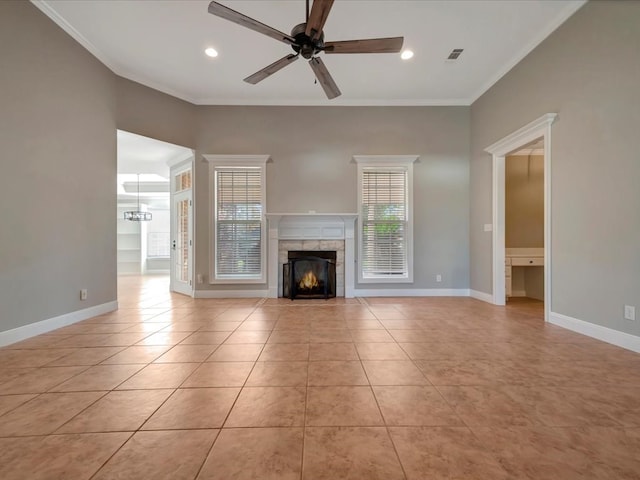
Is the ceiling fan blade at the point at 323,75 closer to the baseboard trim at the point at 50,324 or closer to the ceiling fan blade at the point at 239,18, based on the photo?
the ceiling fan blade at the point at 239,18

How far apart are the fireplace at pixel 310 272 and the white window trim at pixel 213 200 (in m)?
0.45

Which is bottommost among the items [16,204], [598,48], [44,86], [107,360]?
[107,360]

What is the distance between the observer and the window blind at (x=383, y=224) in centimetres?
523

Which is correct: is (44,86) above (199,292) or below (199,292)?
above

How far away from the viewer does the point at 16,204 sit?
9.41 feet

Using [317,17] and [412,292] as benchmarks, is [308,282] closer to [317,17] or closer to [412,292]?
[412,292]

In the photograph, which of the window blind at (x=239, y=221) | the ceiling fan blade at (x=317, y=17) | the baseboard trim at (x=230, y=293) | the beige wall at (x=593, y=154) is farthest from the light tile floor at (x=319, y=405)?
the ceiling fan blade at (x=317, y=17)

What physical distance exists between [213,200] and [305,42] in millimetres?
3357

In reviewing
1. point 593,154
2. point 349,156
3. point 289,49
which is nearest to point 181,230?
point 349,156

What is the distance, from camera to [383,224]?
207 inches

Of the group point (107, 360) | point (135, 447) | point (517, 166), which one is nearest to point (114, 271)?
point (107, 360)

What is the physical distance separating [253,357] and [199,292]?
3160mm

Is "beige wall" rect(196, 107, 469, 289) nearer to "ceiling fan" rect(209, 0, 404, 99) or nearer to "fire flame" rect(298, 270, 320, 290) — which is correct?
"fire flame" rect(298, 270, 320, 290)

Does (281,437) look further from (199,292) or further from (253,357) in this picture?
(199,292)
